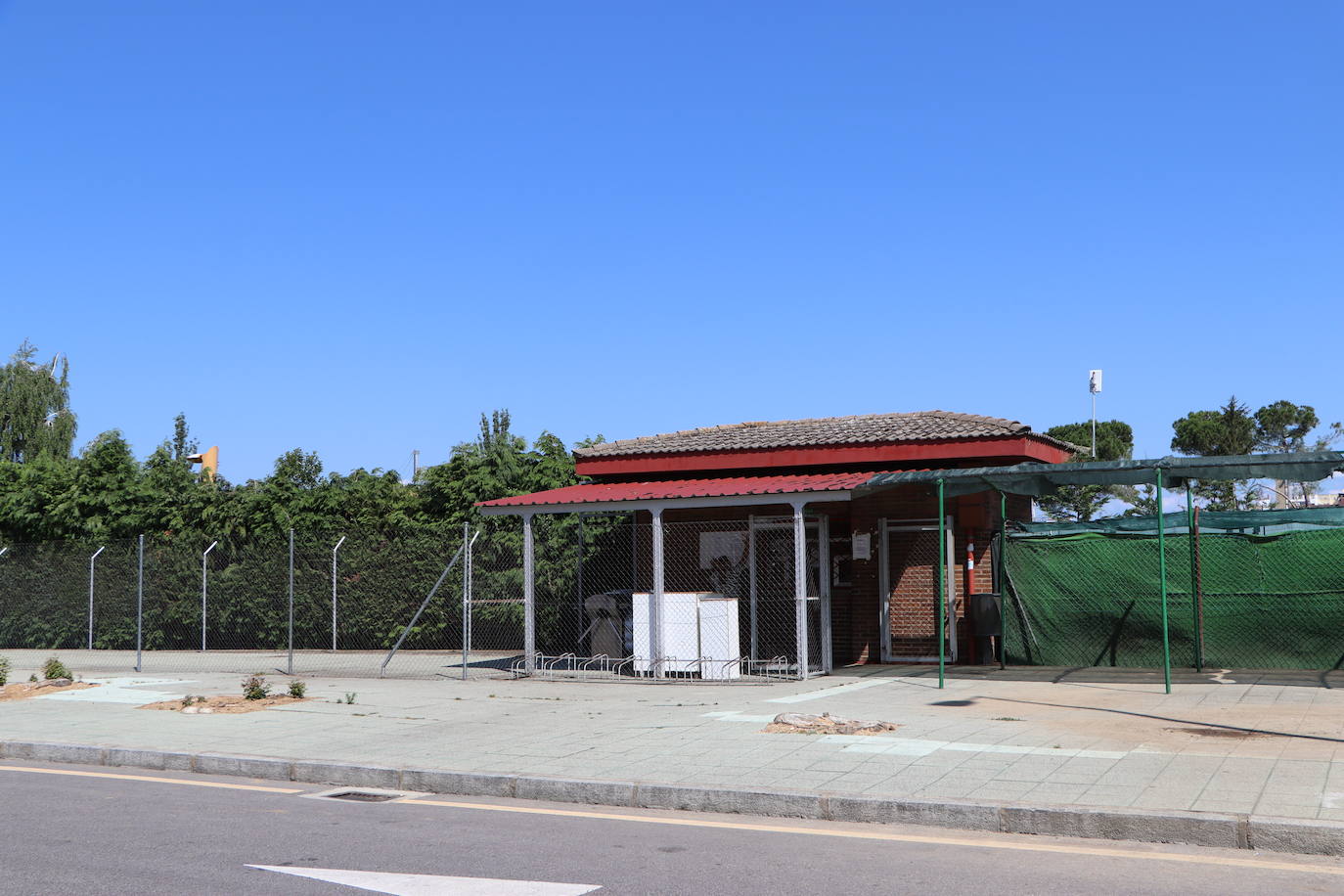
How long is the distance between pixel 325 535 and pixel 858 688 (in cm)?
1315

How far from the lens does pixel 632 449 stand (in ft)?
73.0

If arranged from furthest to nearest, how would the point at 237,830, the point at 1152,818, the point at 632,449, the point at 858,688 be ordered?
the point at 632,449 < the point at 858,688 < the point at 237,830 < the point at 1152,818

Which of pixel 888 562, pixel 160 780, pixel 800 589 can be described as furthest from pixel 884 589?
pixel 160 780

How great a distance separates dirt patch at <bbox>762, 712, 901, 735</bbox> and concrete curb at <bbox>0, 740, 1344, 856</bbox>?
2.76m

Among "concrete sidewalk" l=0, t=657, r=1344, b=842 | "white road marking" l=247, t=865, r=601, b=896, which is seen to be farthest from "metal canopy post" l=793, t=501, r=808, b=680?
"white road marking" l=247, t=865, r=601, b=896

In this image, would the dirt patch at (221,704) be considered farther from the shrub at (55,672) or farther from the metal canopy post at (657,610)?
the metal canopy post at (657,610)

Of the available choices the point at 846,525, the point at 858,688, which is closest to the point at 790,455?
the point at 846,525

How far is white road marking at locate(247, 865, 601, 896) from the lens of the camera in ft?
20.1

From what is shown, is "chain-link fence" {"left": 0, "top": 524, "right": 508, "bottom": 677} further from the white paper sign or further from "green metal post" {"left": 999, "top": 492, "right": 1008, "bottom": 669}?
"green metal post" {"left": 999, "top": 492, "right": 1008, "bottom": 669}

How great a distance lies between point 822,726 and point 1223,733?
3478 millimetres

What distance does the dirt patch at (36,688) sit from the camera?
16406 mm

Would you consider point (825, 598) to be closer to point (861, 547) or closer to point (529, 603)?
point (861, 547)

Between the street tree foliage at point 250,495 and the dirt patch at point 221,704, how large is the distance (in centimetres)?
830

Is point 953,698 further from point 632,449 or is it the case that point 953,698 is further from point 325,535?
point 325,535
